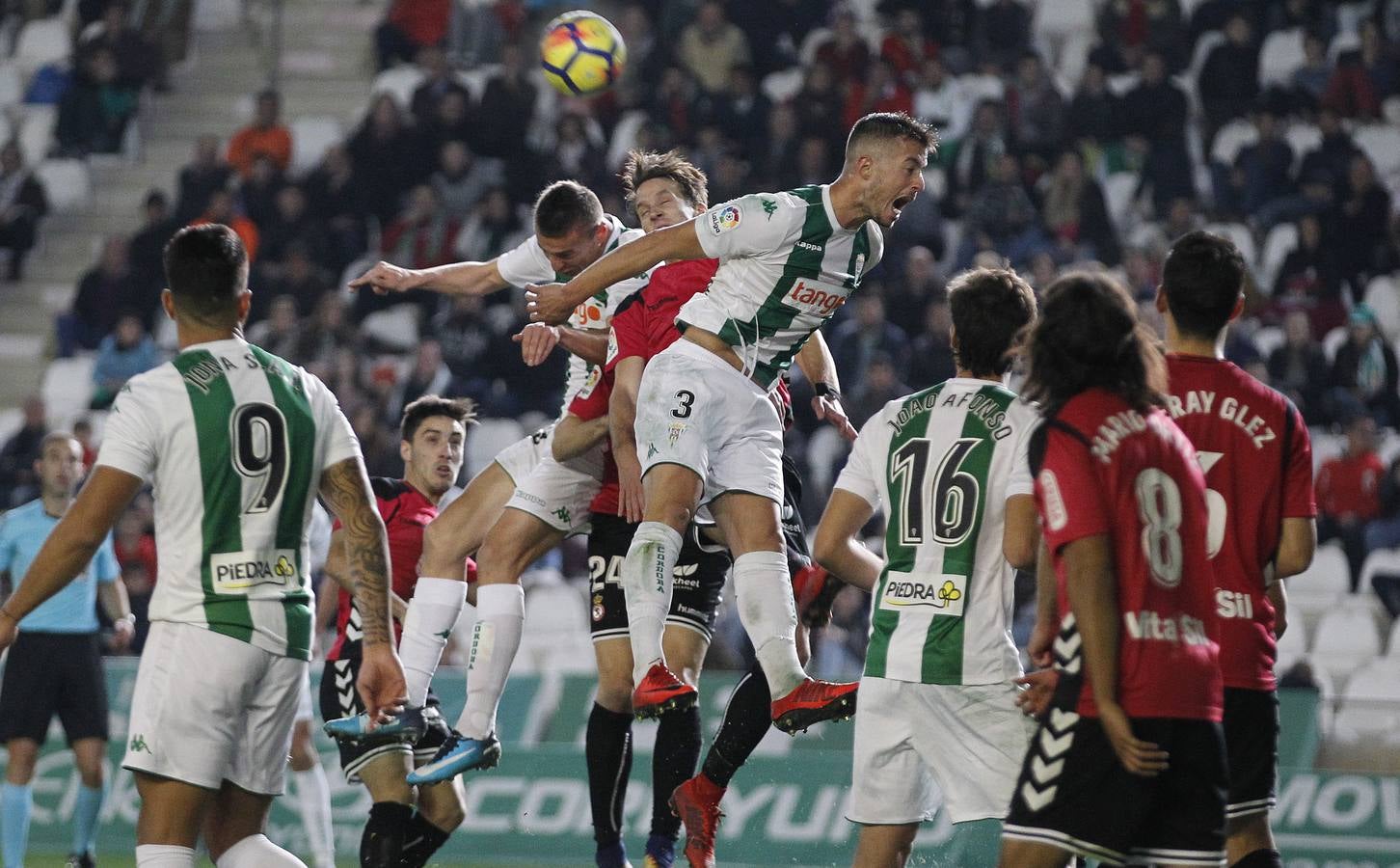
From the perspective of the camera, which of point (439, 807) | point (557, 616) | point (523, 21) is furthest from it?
point (523, 21)

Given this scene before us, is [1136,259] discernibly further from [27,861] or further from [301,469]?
[301,469]

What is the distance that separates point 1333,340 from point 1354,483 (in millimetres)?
1756

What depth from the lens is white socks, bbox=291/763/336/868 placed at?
34.3 feet

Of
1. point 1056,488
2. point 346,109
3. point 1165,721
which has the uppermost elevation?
point 346,109

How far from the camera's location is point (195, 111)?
2022 cm

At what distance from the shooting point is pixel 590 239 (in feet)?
24.4

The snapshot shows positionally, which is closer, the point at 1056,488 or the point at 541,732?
the point at 1056,488

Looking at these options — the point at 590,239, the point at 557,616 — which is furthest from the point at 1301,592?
the point at 590,239

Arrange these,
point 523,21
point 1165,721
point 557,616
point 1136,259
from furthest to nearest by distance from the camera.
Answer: point 523,21, point 1136,259, point 557,616, point 1165,721

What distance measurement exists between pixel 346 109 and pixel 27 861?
33.9 feet

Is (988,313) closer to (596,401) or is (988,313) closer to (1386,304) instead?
(596,401)

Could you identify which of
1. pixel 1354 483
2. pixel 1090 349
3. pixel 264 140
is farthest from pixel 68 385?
pixel 1090 349

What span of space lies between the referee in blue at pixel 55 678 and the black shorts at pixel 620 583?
4.27 meters

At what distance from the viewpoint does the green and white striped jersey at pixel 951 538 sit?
5.59 meters
